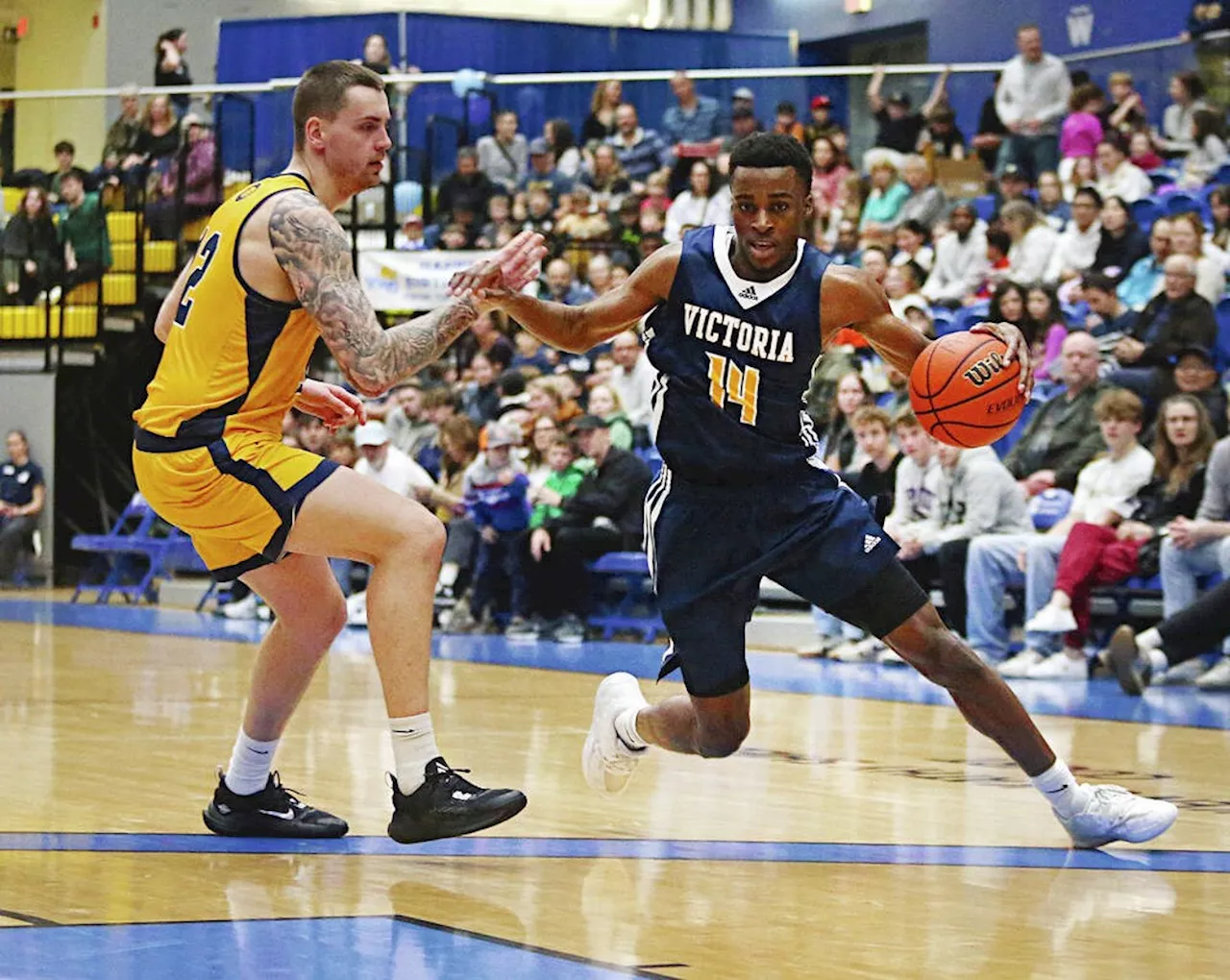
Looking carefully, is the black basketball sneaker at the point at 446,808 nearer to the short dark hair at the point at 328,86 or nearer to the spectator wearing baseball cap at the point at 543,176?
the short dark hair at the point at 328,86

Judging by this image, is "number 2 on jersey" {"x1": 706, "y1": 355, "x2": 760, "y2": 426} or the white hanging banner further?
the white hanging banner

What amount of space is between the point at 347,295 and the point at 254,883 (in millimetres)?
1388

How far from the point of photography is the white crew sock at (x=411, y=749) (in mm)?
4824

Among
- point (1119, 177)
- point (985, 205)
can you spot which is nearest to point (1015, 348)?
point (1119, 177)

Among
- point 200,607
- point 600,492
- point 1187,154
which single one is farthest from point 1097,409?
point 200,607

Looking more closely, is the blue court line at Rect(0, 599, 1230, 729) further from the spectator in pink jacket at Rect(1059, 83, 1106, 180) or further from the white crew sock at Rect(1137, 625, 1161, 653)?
the spectator in pink jacket at Rect(1059, 83, 1106, 180)

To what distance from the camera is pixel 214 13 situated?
80.9 feet

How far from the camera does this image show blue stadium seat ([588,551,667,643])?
42.2 ft

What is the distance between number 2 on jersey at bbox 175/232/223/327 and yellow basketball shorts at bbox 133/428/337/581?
0.31m

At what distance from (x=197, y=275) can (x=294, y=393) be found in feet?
1.26

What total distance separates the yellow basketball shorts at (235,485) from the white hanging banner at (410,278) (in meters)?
11.9

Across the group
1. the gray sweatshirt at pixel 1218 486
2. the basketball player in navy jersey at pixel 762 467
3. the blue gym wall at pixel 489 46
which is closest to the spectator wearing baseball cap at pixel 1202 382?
the gray sweatshirt at pixel 1218 486

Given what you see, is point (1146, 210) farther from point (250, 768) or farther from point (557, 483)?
point (250, 768)

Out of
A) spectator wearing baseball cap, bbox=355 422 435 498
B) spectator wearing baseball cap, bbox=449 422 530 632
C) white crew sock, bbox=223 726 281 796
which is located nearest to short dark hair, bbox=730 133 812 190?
white crew sock, bbox=223 726 281 796
